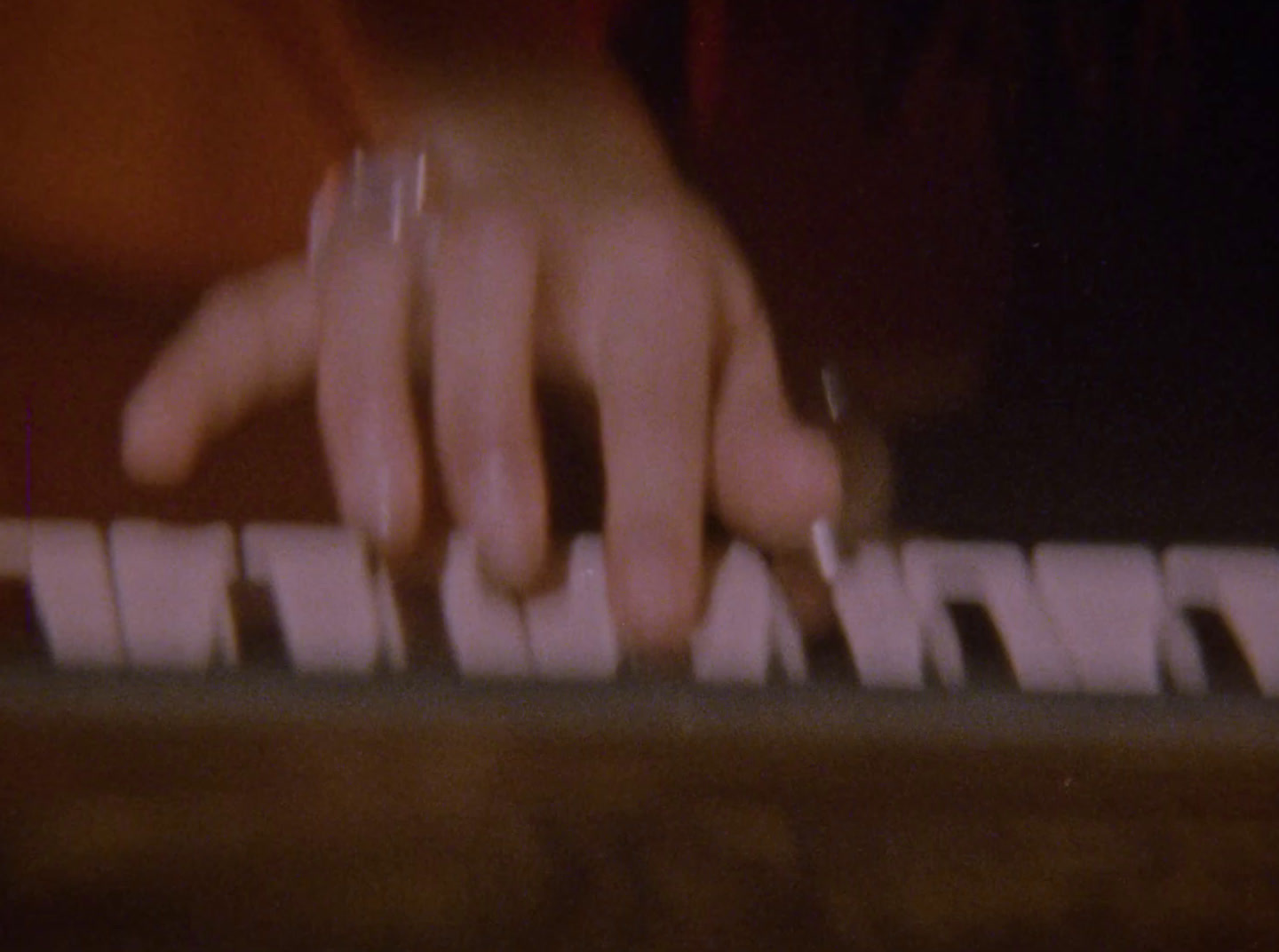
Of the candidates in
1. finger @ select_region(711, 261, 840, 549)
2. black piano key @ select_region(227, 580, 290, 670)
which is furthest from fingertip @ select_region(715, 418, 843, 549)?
black piano key @ select_region(227, 580, 290, 670)

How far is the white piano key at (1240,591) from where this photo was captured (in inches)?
11.2

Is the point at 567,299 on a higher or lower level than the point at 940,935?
higher

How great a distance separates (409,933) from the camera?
0.87 feet

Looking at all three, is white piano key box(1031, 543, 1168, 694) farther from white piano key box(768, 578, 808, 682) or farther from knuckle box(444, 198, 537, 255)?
knuckle box(444, 198, 537, 255)

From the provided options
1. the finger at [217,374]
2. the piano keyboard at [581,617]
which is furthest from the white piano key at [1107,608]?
the finger at [217,374]

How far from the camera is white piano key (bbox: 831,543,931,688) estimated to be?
0.27 metres

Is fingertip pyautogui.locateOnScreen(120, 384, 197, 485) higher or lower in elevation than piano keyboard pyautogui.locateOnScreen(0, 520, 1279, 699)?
higher

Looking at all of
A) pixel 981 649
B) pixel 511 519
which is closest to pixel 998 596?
pixel 981 649

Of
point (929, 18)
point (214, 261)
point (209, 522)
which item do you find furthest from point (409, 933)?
point (929, 18)

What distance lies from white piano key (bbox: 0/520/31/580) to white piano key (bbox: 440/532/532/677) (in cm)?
10

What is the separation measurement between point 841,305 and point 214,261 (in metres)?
0.20

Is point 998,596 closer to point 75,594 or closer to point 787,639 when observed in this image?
point 787,639

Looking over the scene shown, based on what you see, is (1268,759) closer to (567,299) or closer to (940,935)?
(940,935)

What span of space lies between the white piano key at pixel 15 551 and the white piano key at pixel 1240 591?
0.28m
